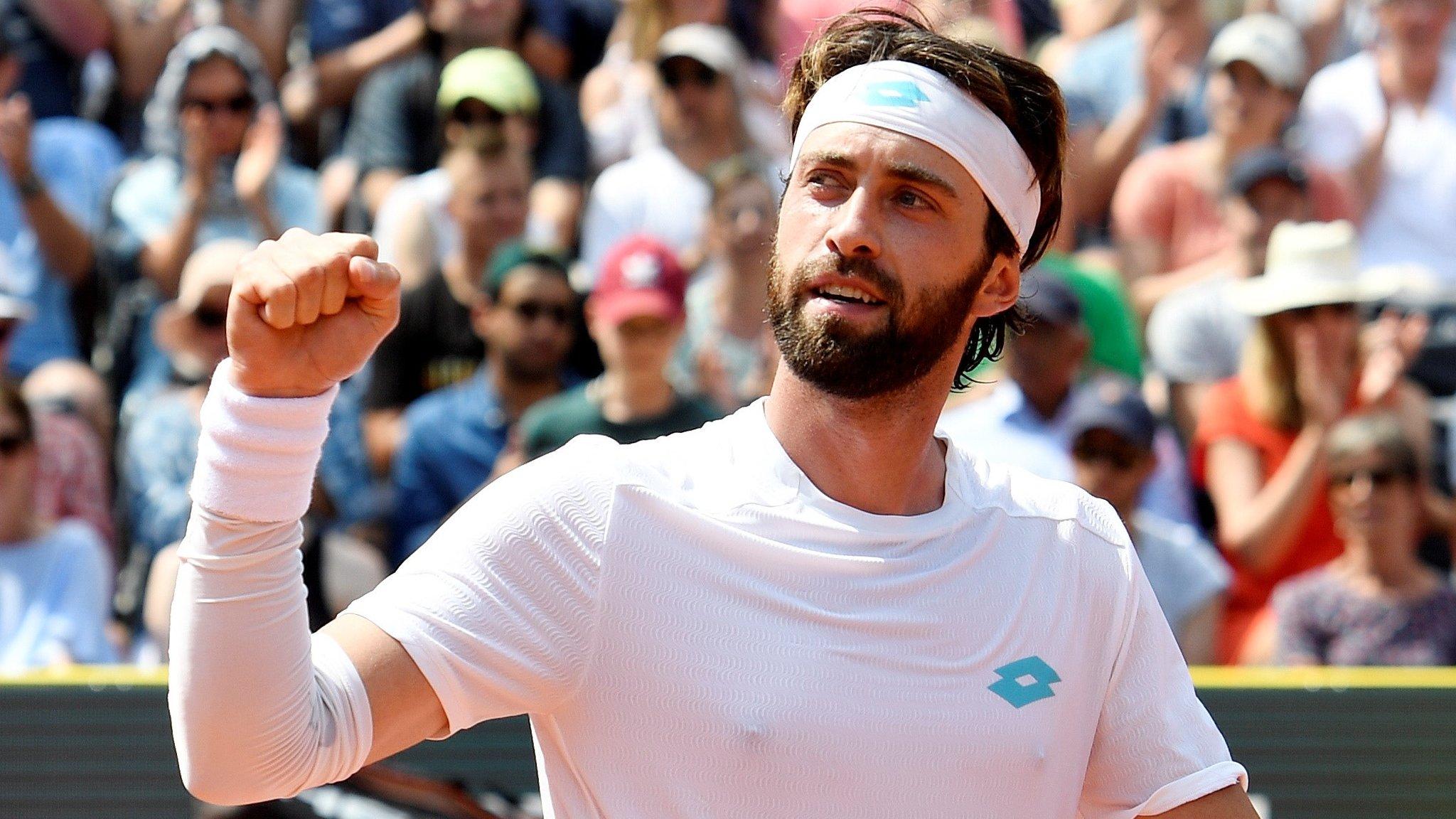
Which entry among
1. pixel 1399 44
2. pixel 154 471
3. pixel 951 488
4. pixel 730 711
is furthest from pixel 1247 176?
pixel 730 711

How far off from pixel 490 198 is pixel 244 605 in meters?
5.00

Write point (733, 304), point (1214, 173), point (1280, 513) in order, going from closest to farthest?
point (1280, 513) → point (733, 304) → point (1214, 173)

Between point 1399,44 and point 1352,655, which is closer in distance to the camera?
point 1352,655

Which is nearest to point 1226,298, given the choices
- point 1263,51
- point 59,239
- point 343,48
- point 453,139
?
point 1263,51

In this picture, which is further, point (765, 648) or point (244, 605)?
point (765, 648)

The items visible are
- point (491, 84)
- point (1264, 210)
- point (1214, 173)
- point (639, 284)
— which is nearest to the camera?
point (639, 284)

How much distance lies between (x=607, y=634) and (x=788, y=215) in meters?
0.65

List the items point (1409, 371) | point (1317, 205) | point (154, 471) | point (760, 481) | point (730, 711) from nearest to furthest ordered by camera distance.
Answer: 1. point (730, 711)
2. point (760, 481)
3. point (154, 471)
4. point (1409, 371)
5. point (1317, 205)

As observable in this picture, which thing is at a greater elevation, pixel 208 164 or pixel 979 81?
pixel 979 81

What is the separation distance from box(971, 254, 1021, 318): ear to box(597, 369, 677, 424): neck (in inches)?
125

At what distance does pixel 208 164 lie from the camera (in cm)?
695

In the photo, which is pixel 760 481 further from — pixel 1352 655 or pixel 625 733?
pixel 1352 655

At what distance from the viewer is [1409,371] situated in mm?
6684

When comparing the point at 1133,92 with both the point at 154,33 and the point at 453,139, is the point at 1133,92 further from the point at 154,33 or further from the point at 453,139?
the point at 154,33
